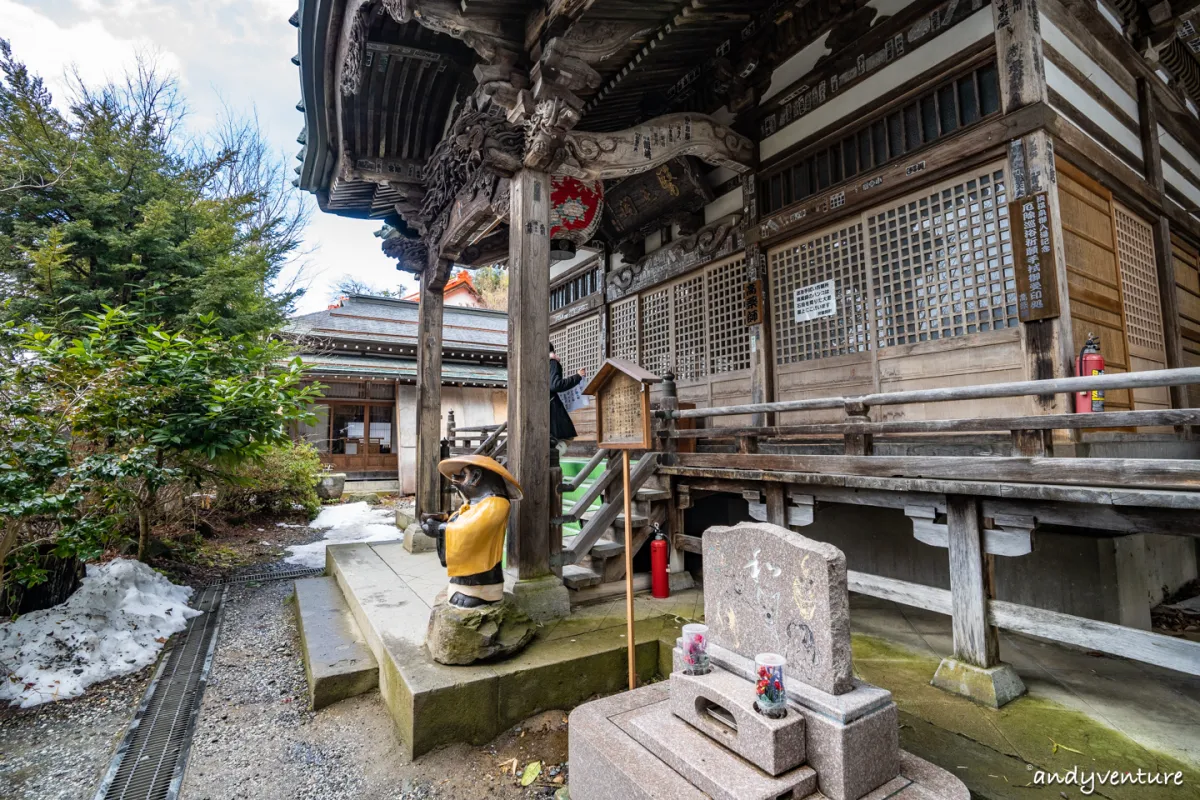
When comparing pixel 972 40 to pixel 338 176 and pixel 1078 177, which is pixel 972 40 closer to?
pixel 1078 177

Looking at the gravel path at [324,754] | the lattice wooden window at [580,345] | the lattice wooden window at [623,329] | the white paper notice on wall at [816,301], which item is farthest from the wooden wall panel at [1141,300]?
the lattice wooden window at [580,345]

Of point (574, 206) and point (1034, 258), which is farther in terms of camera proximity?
point (574, 206)

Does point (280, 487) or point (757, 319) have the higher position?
point (757, 319)

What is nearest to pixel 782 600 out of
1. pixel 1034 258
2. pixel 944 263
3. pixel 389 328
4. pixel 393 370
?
pixel 1034 258

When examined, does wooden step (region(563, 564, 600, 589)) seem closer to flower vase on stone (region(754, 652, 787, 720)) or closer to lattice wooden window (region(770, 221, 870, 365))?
flower vase on stone (region(754, 652, 787, 720))

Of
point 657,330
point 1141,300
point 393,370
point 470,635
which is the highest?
point 393,370

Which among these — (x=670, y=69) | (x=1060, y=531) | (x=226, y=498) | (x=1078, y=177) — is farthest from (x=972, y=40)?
(x=226, y=498)

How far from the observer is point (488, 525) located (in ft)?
13.1

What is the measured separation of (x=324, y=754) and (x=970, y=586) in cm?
445

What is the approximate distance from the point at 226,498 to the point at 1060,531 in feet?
42.8

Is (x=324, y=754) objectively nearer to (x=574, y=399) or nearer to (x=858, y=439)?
(x=858, y=439)

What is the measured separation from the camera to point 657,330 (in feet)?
28.4

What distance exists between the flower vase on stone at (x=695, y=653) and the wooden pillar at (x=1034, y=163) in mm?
3593

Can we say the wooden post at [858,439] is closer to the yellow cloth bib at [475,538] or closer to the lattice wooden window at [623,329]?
the yellow cloth bib at [475,538]
